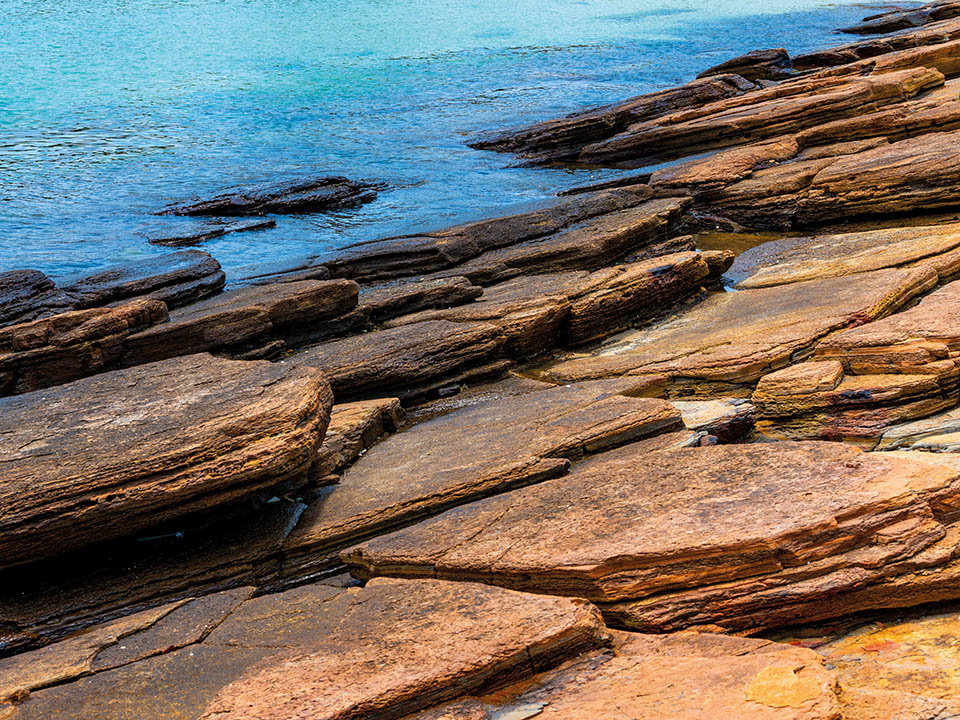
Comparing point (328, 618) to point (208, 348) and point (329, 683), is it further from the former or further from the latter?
point (208, 348)

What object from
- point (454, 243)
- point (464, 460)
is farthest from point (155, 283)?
point (464, 460)

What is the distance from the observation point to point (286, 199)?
20.2 meters

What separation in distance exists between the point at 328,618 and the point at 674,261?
681 centimetres

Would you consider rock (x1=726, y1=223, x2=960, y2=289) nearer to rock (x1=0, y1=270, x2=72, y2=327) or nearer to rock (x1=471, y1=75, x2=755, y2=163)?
rock (x1=0, y1=270, x2=72, y2=327)

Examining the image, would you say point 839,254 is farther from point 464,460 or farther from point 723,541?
point 723,541

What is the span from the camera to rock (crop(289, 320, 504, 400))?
8972 mm

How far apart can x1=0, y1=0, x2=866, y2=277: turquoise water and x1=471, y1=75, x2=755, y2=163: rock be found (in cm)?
104

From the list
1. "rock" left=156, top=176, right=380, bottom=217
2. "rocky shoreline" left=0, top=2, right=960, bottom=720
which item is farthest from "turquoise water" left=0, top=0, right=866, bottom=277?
"rocky shoreline" left=0, top=2, right=960, bottom=720

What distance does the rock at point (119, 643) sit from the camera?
17.0ft

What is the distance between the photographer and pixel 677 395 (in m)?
8.09

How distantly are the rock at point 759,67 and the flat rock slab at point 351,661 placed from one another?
82.8ft

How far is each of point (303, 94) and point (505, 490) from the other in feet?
103

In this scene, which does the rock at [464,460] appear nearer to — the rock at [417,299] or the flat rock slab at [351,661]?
the flat rock slab at [351,661]

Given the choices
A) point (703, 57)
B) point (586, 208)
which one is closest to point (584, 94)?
point (703, 57)
